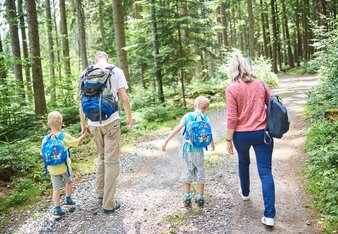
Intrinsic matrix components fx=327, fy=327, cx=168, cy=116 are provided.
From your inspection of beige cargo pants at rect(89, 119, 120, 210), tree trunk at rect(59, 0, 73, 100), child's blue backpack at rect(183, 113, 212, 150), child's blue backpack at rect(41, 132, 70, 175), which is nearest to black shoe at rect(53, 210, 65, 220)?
beige cargo pants at rect(89, 119, 120, 210)

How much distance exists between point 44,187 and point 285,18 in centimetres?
3085

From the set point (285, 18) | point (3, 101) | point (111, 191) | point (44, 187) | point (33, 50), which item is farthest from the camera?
point (285, 18)

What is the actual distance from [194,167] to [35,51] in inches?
321

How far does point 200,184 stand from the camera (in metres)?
4.98

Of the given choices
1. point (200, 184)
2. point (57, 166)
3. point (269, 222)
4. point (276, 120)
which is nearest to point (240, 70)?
point (276, 120)

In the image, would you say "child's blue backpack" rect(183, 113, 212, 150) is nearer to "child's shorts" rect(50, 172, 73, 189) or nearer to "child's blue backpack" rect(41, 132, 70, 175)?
"child's blue backpack" rect(41, 132, 70, 175)

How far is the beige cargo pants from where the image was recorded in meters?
4.95

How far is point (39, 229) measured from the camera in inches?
193

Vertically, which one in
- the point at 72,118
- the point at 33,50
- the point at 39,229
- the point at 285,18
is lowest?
the point at 39,229

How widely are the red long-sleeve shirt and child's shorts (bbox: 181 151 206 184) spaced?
0.84 m

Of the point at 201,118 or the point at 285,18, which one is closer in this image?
the point at 201,118

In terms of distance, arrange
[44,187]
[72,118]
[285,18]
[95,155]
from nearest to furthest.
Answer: [44,187], [95,155], [72,118], [285,18]

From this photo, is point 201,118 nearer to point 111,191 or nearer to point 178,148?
point 111,191

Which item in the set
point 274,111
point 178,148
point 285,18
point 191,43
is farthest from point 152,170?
point 285,18
